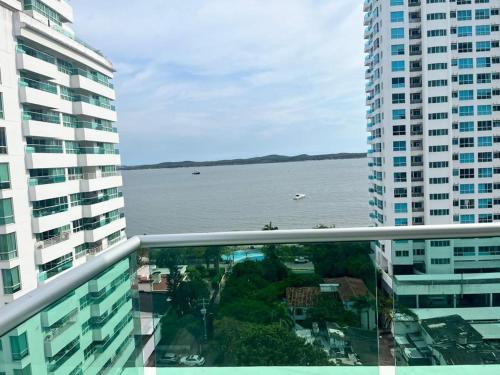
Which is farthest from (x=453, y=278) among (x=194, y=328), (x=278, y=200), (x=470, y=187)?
(x=278, y=200)

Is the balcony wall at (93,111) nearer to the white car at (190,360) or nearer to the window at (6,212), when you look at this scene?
the window at (6,212)

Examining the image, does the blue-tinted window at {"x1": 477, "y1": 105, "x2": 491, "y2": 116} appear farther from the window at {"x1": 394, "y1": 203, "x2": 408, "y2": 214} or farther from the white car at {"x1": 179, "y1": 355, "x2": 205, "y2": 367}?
the white car at {"x1": 179, "y1": 355, "x2": 205, "y2": 367}

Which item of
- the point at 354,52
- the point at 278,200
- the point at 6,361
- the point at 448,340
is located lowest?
the point at 278,200

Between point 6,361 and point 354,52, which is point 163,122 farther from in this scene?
point 6,361

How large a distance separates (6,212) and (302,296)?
75.4 ft

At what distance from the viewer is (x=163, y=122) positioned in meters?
29.3

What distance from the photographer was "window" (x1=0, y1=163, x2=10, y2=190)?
67.0 feet

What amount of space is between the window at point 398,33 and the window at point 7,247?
30291 mm

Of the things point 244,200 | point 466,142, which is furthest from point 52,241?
Answer: point 466,142

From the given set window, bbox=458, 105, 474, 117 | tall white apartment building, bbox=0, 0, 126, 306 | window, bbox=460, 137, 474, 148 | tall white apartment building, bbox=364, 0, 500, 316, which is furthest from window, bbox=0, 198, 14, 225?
window, bbox=458, 105, 474, 117

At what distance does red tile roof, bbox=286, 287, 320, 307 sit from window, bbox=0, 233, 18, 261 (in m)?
22.8

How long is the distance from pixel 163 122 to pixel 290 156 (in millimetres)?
9757

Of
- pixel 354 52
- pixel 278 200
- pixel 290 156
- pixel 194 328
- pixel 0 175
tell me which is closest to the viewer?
pixel 194 328

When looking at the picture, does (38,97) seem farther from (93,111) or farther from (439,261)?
(439,261)
